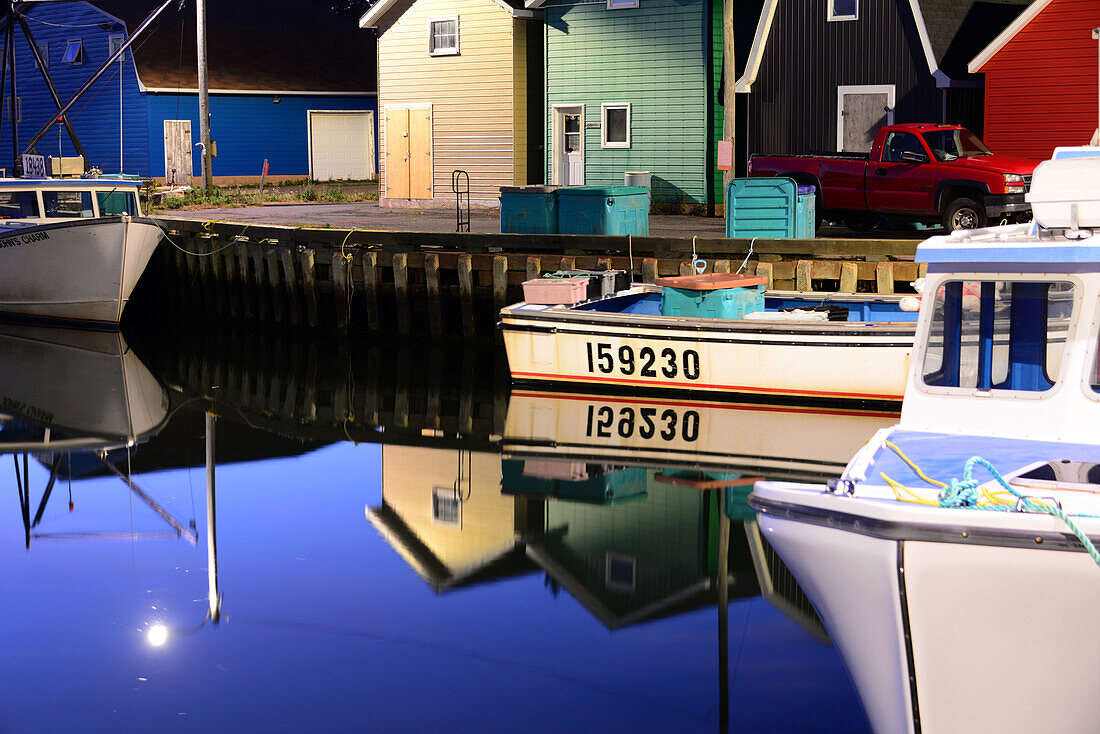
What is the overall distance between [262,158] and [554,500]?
1288 inches

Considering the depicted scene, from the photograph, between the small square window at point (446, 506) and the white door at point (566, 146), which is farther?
the white door at point (566, 146)

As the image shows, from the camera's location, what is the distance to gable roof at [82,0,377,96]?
41.6 m

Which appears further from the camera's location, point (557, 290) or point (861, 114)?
point (861, 114)

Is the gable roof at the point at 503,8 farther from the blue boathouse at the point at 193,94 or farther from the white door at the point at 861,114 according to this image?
the blue boathouse at the point at 193,94

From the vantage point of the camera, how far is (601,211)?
20078mm

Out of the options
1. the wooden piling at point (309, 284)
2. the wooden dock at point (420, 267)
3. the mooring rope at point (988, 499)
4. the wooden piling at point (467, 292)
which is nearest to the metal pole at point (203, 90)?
the wooden dock at point (420, 267)

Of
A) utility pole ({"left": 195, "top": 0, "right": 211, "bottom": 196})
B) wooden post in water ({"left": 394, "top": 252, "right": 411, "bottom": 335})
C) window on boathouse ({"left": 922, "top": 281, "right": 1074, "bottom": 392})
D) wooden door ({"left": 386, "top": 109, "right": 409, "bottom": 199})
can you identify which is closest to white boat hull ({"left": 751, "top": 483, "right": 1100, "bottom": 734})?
window on boathouse ({"left": 922, "top": 281, "right": 1074, "bottom": 392})

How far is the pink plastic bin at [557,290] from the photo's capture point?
17.0 meters

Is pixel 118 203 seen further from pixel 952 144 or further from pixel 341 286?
pixel 952 144

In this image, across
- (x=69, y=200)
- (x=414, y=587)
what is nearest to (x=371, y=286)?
(x=69, y=200)

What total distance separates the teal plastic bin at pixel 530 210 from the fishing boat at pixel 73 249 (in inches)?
276

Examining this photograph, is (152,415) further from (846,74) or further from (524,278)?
(846,74)

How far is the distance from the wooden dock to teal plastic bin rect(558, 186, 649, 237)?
510 millimetres

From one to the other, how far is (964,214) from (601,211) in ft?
17.5
